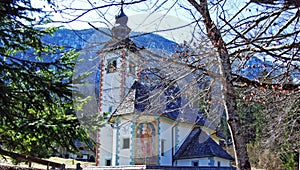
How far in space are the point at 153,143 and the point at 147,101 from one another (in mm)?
4712

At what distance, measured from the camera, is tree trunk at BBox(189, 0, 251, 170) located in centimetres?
265

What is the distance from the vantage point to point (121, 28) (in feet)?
9.30

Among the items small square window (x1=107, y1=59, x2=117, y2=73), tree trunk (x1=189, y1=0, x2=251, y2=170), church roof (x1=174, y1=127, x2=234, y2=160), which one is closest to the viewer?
tree trunk (x1=189, y1=0, x2=251, y2=170)

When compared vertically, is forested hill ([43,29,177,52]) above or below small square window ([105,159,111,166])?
above

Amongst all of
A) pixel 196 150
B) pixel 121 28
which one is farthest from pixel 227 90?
pixel 196 150

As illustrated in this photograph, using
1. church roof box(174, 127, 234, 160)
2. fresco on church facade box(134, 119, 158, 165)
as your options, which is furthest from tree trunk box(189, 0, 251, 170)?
church roof box(174, 127, 234, 160)

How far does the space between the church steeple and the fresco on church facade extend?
6.99 feet

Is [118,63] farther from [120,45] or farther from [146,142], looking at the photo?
[146,142]

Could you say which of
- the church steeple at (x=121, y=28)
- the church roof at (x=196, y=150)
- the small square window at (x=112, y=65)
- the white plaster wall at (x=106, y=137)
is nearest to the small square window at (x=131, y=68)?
the small square window at (x=112, y=65)

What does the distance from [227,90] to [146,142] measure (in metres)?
7.45

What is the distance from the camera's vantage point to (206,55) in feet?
9.50

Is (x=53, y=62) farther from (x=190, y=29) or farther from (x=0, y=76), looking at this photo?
(x=190, y=29)

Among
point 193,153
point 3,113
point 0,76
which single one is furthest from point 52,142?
point 193,153

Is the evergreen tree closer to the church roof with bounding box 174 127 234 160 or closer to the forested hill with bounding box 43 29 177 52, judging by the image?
the forested hill with bounding box 43 29 177 52
